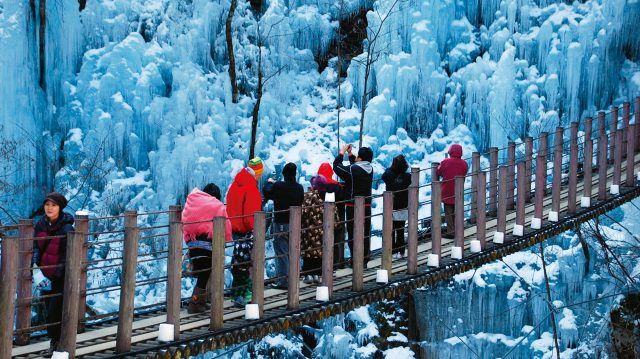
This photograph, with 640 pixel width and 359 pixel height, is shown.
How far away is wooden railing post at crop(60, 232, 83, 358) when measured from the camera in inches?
207

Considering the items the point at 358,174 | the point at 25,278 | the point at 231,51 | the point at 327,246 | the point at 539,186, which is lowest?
the point at 25,278

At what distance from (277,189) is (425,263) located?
5.42 ft

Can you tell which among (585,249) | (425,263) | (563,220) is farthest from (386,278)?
(585,249)

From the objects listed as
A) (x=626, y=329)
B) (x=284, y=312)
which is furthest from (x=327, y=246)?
(x=626, y=329)

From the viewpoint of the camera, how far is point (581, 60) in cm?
1767

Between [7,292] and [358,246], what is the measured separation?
9.78ft

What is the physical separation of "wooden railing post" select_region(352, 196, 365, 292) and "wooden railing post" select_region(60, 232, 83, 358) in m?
2.51

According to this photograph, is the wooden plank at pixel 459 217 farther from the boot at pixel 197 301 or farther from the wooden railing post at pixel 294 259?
the boot at pixel 197 301

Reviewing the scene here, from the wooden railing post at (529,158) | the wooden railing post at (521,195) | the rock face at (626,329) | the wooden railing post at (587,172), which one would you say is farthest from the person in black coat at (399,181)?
the rock face at (626,329)

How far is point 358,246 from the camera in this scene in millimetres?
7238

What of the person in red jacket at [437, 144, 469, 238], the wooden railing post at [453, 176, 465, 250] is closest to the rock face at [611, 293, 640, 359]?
the person in red jacket at [437, 144, 469, 238]

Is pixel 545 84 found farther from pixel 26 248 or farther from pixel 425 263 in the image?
pixel 26 248

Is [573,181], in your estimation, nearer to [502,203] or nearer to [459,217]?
[502,203]

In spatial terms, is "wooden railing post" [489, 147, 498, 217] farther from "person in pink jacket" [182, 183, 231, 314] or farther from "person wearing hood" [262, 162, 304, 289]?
"person in pink jacket" [182, 183, 231, 314]
